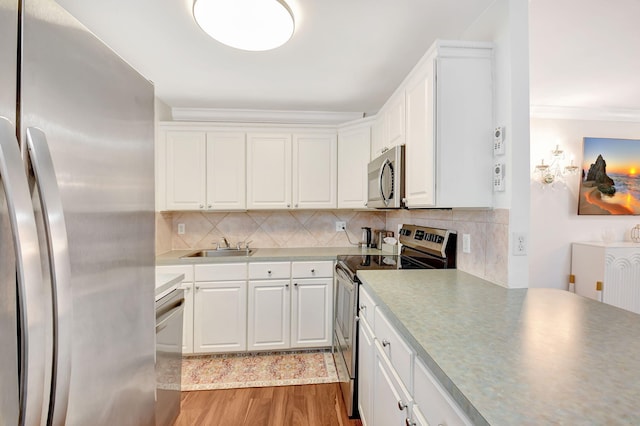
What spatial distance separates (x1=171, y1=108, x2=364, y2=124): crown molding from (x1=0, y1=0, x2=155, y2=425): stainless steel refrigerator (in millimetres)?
2253

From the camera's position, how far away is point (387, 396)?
47.9 inches

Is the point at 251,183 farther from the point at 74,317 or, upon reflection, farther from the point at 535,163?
the point at 535,163

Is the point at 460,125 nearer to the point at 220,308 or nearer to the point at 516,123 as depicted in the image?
the point at 516,123

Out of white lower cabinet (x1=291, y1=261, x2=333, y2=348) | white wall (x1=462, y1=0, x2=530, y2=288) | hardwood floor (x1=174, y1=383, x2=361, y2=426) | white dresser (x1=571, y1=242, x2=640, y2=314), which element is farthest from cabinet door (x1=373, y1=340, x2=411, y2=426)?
white dresser (x1=571, y1=242, x2=640, y2=314)

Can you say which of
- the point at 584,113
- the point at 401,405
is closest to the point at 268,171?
the point at 401,405

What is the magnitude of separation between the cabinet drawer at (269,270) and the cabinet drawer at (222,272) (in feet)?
0.24

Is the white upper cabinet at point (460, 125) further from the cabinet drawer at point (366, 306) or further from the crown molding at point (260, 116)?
the crown molding at point (260, 116)

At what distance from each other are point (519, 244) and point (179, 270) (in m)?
2.51

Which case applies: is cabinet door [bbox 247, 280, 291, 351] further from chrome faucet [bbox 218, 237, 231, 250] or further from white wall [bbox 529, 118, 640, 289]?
white wall [bbox 529, 118, 640, 289]

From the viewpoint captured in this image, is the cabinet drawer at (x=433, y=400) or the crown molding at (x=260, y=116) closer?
the cabinet drawer at (x=433, y=400)

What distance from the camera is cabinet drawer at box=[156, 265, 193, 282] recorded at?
256 centimetres

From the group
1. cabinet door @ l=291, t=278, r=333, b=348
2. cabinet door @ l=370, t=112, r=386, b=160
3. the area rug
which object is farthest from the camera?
cabinet door @ l=291, t=278, r=333, b=348

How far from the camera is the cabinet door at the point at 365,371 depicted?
1.52m

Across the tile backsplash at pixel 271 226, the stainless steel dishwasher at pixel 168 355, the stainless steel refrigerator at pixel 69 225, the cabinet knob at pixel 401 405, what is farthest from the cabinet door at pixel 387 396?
the tile backsplash at pixel 271 226
